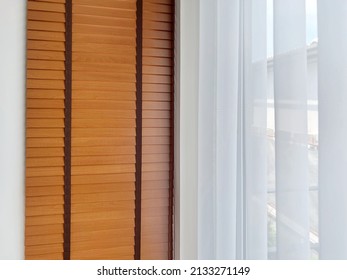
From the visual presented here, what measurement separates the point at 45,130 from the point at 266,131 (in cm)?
84

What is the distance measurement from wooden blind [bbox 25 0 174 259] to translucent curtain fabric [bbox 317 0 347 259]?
880 mm

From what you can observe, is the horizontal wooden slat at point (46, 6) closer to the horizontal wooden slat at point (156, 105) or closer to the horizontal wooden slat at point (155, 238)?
the horizontal wooden slat at point (156, 105)

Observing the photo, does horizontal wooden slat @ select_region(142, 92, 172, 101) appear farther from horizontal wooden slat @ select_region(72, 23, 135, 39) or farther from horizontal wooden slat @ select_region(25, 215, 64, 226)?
horizontal wooden slat @ select_region(25, 215, 64, 226)

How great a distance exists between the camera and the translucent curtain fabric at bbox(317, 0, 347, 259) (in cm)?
71

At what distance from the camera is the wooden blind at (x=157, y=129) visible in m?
1.52

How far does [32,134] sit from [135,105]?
41 cm

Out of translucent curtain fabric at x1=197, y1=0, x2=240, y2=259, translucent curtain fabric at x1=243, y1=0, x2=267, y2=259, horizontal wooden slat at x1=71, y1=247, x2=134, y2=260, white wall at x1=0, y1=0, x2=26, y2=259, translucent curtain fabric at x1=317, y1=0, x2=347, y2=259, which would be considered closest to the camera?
translucent curtain fabric at x1=317, y1=0, x2=347, y2=259

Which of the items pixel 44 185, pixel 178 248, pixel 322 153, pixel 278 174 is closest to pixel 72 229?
pixel 44 185

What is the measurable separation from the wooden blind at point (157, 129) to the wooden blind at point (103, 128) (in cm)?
5

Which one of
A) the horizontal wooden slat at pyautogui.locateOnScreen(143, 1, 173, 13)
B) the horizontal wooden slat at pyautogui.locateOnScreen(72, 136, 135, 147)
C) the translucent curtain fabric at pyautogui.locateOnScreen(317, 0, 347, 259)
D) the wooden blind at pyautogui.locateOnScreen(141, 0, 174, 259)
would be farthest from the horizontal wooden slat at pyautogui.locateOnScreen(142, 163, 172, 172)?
the translucent curtain fabric at pyautogui.locateOnScreen(317, 0, 347, 259)

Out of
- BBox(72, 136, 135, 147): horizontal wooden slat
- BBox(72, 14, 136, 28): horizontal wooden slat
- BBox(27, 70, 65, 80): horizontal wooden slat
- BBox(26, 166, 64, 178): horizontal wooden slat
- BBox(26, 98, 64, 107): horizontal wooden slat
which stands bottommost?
BBox(26, 166, 64, 178): horizontal wooden slat

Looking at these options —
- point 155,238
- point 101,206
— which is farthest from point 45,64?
point 155,238

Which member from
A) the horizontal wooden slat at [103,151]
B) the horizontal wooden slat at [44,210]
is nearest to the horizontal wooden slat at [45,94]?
the horizontal wooden slat at [103,151]

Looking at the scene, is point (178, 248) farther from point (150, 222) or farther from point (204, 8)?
point (204, 8)
